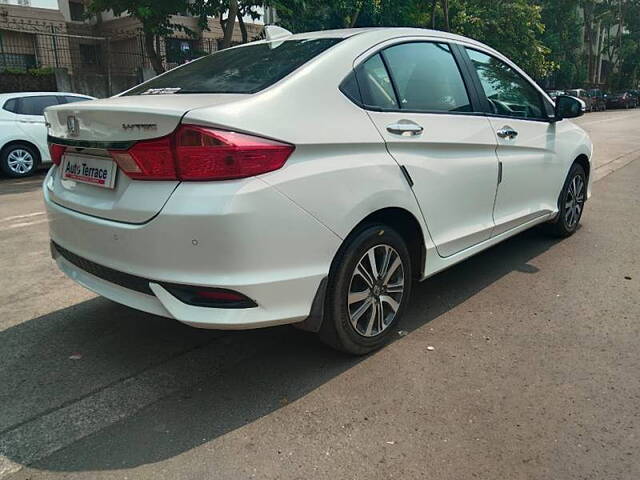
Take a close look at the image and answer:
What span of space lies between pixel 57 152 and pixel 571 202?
14.8 ft

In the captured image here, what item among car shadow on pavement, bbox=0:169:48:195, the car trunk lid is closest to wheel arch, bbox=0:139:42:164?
car shadow on pavement, bbox=0:169:48:195

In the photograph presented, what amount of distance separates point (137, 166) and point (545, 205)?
3.55 metres

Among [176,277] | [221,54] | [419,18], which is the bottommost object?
[176,277]

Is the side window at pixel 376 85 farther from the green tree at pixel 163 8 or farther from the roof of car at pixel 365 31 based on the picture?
the green tree at pixel 163 8

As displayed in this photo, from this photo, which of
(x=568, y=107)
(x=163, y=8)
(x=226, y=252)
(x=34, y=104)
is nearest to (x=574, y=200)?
(x=568, y=107)

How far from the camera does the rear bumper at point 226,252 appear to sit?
7.68 ft

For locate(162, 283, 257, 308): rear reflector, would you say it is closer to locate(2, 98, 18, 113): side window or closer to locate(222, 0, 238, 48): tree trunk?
locate(2, 98, 18, 113): side window

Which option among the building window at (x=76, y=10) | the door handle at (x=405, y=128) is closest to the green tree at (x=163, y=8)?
the door handle at (x=405, y=128)

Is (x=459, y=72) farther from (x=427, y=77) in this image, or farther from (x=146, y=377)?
(x=146, y=377)

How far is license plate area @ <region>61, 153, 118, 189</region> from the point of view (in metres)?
2.64

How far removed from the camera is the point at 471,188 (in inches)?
143

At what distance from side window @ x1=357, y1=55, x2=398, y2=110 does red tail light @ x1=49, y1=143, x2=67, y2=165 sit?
Result: 1.64 meters

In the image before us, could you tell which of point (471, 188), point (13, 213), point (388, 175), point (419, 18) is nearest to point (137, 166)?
point (388, 175)

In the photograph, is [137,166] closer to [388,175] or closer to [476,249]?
[388,175]
